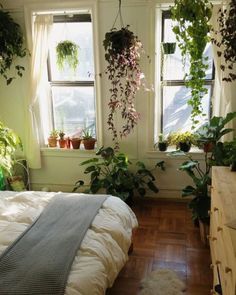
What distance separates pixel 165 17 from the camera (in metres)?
3.14

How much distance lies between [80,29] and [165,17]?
975mm

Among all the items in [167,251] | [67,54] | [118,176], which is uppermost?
[67,54]

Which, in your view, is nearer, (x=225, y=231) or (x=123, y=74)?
(x=225, y=231)

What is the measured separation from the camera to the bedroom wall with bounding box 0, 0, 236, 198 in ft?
10.2

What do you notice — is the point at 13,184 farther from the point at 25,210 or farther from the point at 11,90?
the point at 25,210

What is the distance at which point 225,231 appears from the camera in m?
1.39

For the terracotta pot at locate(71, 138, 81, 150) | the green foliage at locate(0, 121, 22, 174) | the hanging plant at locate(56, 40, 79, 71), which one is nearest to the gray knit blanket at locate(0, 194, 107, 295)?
the green foliage at locate(0, 121, 22, 174)

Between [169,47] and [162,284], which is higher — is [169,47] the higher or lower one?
the higher one

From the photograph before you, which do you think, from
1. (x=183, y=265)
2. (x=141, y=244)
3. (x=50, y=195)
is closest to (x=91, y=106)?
(x=50, y=195)

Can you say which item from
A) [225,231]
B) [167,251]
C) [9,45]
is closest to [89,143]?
[9,45]

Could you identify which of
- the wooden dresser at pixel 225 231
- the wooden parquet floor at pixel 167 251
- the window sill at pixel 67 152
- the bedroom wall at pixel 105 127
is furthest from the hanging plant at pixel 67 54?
the wooden dresser at pixel 225 231

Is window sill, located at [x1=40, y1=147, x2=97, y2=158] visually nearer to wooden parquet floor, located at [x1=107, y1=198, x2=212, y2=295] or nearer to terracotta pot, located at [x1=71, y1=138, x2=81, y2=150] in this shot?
terracotta pot, located at [x1=71, y1=138, x2=81, y2=150]

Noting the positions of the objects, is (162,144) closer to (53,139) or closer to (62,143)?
(62,143)

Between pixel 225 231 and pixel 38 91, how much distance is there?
2761 millimetres
